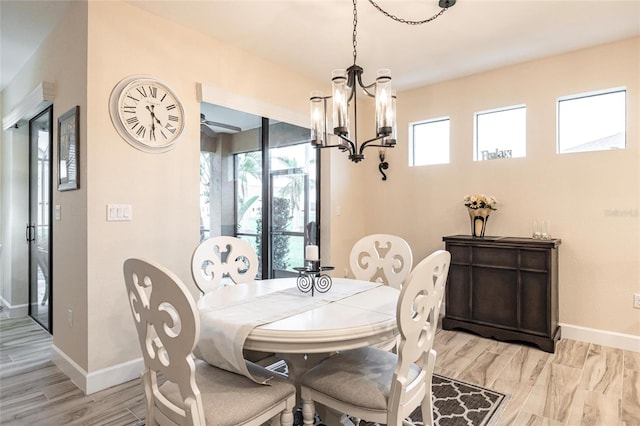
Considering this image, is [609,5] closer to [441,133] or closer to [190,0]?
[441,133]

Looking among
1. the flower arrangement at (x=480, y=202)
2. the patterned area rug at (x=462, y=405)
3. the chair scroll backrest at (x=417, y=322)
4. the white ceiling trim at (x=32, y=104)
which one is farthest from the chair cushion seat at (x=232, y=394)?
the flower arrangement at (x=480, y=202)

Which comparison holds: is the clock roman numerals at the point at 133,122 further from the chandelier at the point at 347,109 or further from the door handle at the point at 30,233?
the door handle at the point at 30,233

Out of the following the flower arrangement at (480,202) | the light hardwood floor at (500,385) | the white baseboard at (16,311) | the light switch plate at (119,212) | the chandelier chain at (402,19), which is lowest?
the light hardwood floor at (500,385)

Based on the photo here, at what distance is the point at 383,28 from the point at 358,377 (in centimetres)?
261

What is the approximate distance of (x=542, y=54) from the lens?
3.38 meters

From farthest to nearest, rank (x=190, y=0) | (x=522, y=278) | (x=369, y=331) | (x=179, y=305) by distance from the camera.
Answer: (x=522, y=278) < (x=190, y=0) < (x=369, y=331) < (x=179, y=305)

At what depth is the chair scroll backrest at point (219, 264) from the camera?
91.5 inches

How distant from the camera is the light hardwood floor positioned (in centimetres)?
208

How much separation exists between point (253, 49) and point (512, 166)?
2.80 meters

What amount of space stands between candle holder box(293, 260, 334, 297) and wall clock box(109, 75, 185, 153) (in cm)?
154

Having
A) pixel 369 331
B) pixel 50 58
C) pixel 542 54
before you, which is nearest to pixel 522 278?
pixel 542 54

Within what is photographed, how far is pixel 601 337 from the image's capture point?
319 centimetres

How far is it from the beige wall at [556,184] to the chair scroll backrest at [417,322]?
2529 millimetres

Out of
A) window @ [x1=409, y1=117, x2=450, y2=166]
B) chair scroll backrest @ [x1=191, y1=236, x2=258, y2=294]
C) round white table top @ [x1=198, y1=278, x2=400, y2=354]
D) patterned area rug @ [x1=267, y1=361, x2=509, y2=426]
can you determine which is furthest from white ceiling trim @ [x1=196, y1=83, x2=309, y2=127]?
patterned area rug @ [x1=267, y1=361, x2=509, y2=426]
